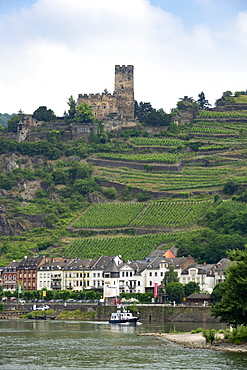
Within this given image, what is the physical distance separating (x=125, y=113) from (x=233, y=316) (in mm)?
120512

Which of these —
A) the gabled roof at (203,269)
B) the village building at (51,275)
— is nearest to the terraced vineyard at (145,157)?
the village building at (51,275)

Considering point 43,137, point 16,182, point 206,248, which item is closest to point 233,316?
point 206,248

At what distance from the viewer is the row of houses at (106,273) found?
124 m

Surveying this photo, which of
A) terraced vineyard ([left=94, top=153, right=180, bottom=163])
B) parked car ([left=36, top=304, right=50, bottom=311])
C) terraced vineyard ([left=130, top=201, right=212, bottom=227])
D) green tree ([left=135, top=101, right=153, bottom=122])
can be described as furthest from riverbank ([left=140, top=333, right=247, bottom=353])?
green tree ([left=135, top=101, right=153, bottom=122])

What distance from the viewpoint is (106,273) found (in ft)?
411

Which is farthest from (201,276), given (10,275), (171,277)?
(10,275)

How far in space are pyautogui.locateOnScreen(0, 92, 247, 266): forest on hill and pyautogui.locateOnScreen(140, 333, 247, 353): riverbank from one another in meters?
47.3

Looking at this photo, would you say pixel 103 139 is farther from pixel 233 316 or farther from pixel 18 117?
pixel 233 316

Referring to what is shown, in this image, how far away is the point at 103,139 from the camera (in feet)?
604

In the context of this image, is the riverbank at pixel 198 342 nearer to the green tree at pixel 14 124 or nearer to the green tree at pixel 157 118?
the green tree at pixel 157 118

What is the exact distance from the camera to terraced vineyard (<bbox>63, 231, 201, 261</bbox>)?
13870 centimetres

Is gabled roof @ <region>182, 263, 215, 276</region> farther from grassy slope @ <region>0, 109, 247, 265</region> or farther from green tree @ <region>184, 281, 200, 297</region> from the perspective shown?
grassy slope @ <region>0, 109, 247, 265</region>

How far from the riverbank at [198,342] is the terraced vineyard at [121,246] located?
5189 cm

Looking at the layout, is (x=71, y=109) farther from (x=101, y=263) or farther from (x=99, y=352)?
(x=99, y=352)
